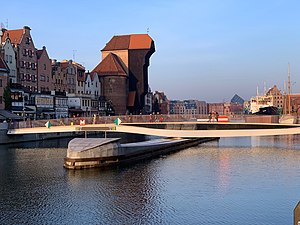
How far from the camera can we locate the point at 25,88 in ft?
263

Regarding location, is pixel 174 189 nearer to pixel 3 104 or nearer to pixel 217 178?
pixel 217 178

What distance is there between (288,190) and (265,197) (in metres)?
3.26

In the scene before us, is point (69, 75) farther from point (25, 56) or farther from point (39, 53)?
point (25, 56)

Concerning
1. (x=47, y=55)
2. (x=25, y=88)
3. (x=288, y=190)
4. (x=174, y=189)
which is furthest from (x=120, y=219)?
(x=47, y=55)

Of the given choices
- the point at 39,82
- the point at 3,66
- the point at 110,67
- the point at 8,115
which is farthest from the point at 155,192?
the point at 110,67

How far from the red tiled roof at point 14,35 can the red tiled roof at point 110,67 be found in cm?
3490

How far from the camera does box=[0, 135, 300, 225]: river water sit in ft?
78.7

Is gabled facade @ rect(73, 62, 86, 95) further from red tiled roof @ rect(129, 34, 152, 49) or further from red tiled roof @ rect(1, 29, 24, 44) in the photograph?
red tiled roof @ rect(1, 29, 24, 44)

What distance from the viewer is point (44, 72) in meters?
91.8

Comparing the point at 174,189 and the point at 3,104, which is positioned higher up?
the point at 3,104

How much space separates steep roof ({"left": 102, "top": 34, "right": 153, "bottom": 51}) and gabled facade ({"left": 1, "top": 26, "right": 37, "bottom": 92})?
135ft

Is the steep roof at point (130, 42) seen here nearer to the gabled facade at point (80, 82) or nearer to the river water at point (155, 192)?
the gabled facade at point (80, 82)

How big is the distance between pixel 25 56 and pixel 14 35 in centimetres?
565

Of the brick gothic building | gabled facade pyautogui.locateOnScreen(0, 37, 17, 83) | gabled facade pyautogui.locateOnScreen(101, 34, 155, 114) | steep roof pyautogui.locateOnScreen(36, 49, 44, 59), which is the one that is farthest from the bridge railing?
gabled facade pyautogui.locateOnScreen(101, 34, 155, 114)
